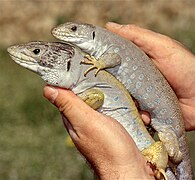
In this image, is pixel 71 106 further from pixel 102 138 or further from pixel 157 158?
pixel 157 158

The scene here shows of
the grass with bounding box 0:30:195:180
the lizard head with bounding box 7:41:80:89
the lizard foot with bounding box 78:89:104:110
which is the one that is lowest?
the grass with bounding box 0:30:195:180

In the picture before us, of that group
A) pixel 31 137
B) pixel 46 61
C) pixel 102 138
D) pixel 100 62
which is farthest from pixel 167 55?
→ pixel 31 137

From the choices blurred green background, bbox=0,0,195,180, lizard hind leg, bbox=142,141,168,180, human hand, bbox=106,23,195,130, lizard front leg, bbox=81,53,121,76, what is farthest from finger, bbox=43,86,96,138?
blurred green background, bbox=0,0,195,180

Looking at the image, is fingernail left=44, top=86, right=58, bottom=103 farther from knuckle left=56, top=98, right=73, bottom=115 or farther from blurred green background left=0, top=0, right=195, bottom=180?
blurred green background left=0, top=0, right=195, bottom=180

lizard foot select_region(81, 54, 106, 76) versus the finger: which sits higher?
lizard foot select_region(81, 54, 106, 76)

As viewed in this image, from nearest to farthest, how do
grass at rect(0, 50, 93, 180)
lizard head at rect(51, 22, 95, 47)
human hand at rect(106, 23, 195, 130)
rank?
lizard head at rect(51, 22, 95, 47)
human hand at rect(106, 23, 195, 130)
grass at rect(0, 50, 93, 180)
